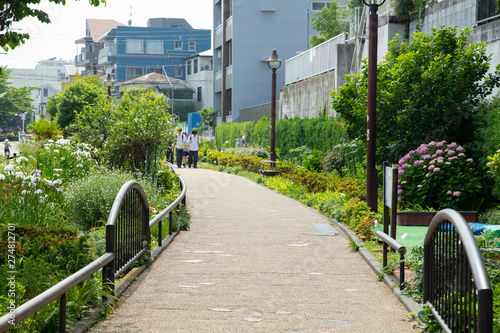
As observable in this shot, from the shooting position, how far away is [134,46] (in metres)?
77.8

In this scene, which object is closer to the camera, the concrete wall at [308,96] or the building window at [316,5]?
the concrete wall at [308,96]

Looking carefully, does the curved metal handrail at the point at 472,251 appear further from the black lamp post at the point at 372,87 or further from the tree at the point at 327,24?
the tree at the point at 327,24

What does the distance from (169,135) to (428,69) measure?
5803mm

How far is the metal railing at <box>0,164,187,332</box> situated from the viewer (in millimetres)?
4633

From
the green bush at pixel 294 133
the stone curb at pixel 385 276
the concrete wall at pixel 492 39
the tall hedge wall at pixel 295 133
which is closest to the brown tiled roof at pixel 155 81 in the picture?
the tall hedge wall at pixel 295 133

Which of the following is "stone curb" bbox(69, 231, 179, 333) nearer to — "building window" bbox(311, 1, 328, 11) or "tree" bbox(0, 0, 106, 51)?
"tree" bbox(0, 0, 106, 51)

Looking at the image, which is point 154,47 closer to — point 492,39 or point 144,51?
point 144,51

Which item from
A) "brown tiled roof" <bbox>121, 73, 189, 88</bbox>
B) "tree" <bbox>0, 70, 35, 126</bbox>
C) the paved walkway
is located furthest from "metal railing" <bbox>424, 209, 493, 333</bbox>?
"tree" <bbox>0, 70, 35, 126</bbox>

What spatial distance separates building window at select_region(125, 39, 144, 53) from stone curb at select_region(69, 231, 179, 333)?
7021 centimetres

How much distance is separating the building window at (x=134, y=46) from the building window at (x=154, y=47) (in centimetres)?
74

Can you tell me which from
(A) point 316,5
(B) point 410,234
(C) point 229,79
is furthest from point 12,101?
(B) point 410,234

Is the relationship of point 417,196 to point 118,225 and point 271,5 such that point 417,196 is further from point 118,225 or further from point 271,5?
point 271,5

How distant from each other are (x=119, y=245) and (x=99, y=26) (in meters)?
94.2

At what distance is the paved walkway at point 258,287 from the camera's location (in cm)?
556
